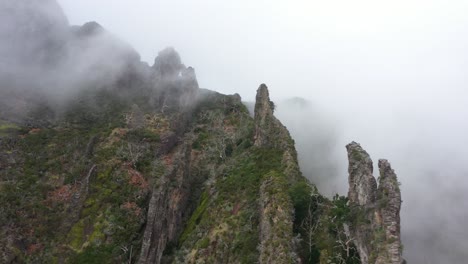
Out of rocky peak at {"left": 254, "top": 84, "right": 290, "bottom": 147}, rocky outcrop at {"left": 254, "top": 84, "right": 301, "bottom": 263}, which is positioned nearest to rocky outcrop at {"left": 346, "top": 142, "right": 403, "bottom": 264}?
rocky outcrop at {"left": 254, "top": 84, "right": 301, "bottom": 263}

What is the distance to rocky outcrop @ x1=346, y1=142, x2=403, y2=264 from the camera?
164 feet

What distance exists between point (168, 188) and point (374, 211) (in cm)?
5014

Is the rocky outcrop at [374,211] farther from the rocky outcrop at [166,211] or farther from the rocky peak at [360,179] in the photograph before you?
the rocky outcrop at [166,211]

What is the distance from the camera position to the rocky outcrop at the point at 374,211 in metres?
50.1

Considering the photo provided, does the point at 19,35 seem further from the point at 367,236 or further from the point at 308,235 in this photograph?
the point at 367,236

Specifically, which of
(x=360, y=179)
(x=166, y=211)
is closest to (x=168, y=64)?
(x=166, y=211)

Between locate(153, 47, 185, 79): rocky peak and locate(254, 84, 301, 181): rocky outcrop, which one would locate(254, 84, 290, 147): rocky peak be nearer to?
locate(254, 84, 301, 181): rocky outcrop

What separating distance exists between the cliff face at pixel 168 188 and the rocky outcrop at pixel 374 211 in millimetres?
182

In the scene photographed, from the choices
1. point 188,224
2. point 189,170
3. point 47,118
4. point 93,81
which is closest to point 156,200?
point 188,224

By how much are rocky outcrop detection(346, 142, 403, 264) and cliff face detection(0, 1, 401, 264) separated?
7.2 inches

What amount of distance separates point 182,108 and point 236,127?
21.5 metres

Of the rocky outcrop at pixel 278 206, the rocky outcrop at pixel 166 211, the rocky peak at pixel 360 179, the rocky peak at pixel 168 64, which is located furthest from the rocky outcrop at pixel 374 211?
the rocky peak at pixel 168 64

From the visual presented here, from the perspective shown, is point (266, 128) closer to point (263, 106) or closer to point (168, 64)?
point (263, 106)

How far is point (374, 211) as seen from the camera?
56500 mm
